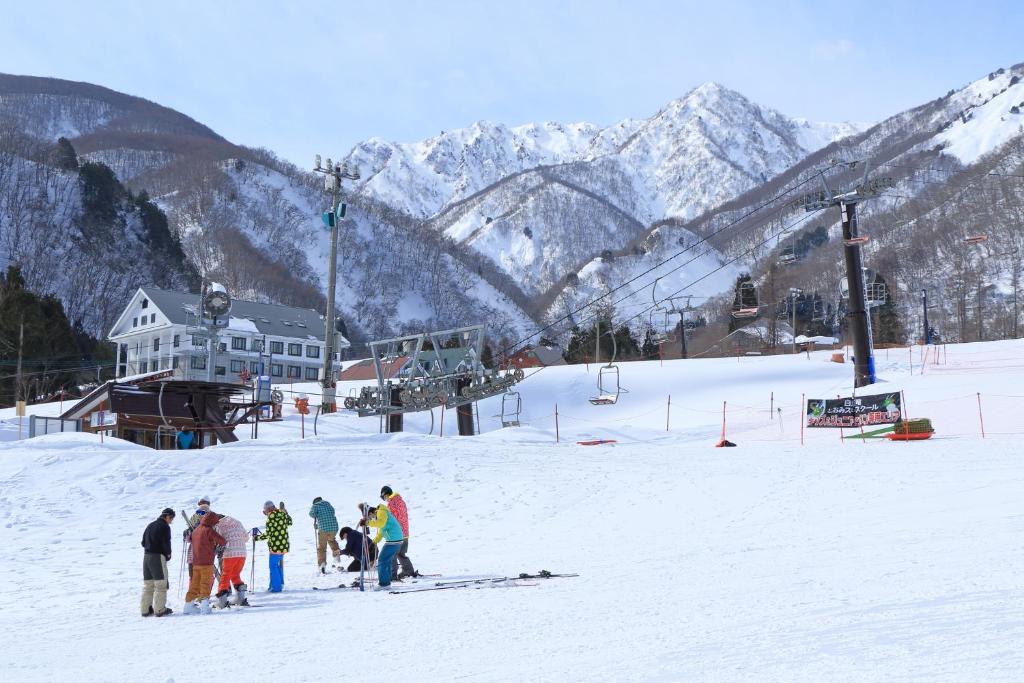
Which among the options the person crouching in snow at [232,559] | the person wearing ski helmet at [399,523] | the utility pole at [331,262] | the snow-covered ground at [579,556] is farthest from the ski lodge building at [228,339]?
the person crouching in snow at [232,559]

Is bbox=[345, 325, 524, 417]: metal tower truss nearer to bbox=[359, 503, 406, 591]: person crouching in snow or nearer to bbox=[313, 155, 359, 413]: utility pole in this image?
bbox=[313, 155, 359, 413]: utility pole

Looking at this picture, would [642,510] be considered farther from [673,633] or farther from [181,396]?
[181,396]

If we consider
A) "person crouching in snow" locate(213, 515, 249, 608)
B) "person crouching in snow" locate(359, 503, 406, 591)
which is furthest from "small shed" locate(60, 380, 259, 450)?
"person crouching in snow" locate(359, 503, 406, 591)

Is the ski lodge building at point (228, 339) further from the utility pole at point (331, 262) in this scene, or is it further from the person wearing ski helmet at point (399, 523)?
the person wearing ski helmet at point (399, 523)

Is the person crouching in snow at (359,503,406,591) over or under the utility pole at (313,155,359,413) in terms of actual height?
under

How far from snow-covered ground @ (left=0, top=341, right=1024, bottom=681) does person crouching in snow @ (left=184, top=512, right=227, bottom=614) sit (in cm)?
77

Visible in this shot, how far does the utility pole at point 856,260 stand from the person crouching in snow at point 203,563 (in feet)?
113

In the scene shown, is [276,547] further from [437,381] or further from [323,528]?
[437,381]

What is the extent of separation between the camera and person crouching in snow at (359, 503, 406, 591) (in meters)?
14.8

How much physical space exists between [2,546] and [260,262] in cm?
18632

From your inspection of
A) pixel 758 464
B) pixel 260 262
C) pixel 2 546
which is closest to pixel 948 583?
pixel 758 464

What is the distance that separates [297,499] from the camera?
919 inches

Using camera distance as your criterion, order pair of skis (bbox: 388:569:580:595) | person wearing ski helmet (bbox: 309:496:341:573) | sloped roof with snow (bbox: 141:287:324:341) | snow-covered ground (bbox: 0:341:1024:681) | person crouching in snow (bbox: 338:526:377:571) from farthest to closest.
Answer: sloped roof with snow (bbox: 141:287:324:341) → person wearing ski helmet (bbox: 309:496:341:573) → person crouching in snow (bbox: 338:526:377:571) → pair of skis (bbox: 388:569:580:595) → snow-covered ground (bbox: 0:341:1024:681)

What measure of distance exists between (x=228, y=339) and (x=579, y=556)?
6936 centimetres
